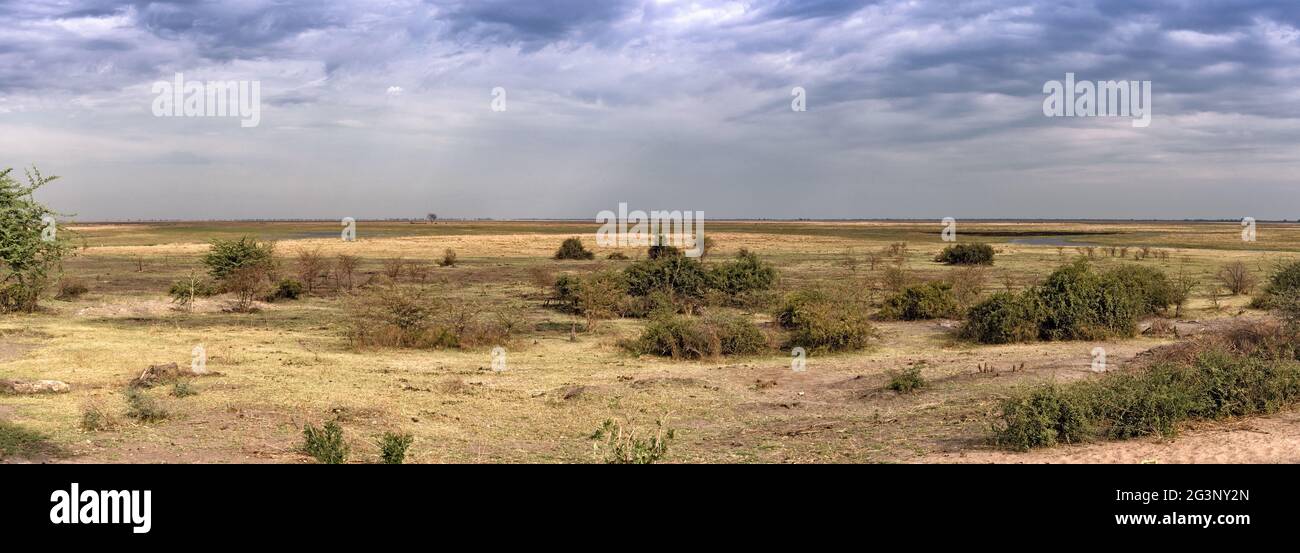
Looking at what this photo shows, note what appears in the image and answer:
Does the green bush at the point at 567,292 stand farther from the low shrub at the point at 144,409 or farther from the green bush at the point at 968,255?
the green bush at the point at 968,255

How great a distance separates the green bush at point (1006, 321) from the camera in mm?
19438

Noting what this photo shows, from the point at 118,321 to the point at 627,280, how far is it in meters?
14.5

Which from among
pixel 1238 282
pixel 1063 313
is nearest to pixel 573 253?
pixel 1238 282

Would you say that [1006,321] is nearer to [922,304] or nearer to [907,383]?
[922,304]

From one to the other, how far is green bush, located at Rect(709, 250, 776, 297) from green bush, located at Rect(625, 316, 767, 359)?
865cm

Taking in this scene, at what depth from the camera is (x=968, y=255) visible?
49656 millimetres

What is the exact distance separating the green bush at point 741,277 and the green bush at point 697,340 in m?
8.65

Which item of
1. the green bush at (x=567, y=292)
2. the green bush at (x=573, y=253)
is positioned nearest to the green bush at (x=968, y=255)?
the green bush at (x=573, y=253)

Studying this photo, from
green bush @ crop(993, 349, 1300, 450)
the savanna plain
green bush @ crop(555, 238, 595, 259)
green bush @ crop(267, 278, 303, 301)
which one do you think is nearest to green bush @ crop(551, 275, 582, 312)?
the savanna plain

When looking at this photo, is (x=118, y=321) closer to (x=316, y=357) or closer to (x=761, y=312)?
(x=316, y=357)

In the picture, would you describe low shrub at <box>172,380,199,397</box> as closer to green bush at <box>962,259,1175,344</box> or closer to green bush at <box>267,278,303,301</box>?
green bush at <box>962,259,1175,344</box>

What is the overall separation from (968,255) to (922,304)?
27.8 metres

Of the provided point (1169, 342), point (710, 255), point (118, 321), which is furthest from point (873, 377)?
point (710, 255)

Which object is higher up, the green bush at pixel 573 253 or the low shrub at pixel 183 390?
the green bush at pixel 573 253
